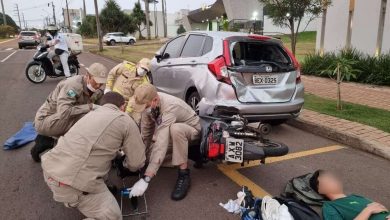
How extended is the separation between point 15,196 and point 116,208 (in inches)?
56.8

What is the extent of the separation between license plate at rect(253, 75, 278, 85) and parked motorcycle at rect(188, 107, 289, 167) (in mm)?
1040

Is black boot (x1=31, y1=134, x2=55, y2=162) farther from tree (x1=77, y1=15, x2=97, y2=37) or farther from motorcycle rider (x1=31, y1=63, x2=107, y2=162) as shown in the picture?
tree (x1=77, y1=15, x2=97, y2=37)

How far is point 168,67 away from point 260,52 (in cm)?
193

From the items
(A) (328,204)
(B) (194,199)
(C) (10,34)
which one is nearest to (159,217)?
(B) (194,199)

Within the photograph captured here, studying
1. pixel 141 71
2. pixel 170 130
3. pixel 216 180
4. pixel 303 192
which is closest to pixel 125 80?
pixel 141 71

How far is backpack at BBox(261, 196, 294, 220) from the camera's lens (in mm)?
2781

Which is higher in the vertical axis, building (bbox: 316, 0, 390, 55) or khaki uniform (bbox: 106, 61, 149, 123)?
building (bbox: 316, 0, 390, 55)

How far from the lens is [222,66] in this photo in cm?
486

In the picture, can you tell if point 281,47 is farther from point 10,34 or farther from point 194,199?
point 10,34

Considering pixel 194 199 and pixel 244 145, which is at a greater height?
pixel 244 145

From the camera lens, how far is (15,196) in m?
3.64

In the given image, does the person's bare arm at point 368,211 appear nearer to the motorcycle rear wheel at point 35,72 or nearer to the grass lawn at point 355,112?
the grass lawn at point 355,112

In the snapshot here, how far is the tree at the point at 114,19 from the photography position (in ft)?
158

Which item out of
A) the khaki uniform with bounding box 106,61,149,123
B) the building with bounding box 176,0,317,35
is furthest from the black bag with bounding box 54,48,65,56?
the building with bounding box 176,0,317,35
